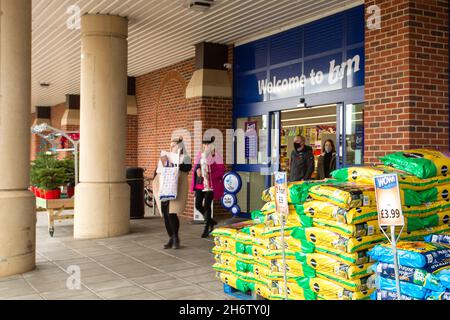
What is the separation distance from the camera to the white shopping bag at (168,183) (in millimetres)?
6812

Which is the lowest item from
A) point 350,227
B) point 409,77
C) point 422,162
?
point 350,227

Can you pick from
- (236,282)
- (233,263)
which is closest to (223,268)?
(233,263)

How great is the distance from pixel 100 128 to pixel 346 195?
5.64m

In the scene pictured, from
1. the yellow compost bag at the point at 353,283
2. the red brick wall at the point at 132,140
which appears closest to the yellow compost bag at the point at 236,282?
the yellow compost bag at the point at 353,283

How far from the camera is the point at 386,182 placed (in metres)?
3.18

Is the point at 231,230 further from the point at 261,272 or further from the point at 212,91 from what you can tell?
the point at 212,91

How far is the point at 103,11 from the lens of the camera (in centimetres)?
830

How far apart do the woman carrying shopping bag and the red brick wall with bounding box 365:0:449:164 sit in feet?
8.57

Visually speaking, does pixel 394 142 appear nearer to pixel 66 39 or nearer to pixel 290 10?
pixel 290 10

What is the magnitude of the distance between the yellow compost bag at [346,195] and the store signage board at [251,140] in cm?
621

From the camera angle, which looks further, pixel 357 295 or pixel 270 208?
pixel 270 208

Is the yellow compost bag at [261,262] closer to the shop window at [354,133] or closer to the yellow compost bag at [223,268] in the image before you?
the yellow compost bag at [223,268]
